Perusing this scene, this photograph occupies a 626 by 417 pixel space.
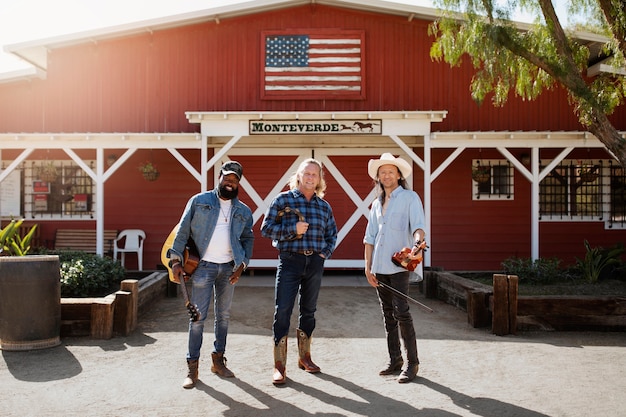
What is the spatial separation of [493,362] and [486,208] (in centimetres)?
725

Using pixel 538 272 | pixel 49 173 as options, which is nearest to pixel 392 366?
pixel 538 272

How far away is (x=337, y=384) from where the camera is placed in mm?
4812

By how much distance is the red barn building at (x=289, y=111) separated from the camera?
11.8m

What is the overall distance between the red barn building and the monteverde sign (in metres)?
1.30

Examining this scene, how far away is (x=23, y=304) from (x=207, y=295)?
2.35 meters

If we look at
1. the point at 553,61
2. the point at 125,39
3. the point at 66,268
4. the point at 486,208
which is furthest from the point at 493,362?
the point at 125,39

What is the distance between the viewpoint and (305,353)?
17.0 feet

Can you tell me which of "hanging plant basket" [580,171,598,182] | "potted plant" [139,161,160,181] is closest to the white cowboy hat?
"potted plant" [139,161,160,181]

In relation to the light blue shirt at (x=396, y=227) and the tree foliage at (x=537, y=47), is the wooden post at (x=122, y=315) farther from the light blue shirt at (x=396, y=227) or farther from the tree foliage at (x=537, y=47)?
the tree foliage at (x=537, y=47)

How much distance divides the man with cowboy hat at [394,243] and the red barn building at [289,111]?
6.93 meters

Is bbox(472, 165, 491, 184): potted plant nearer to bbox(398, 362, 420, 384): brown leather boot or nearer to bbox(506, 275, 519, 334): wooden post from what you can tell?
bbox(506, 275, 519, 334): wooden post

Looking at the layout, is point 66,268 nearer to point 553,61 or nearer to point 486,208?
point 553,61

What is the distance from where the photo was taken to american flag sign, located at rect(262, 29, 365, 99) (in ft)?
38.7

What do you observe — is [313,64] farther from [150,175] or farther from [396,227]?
[396,227]
